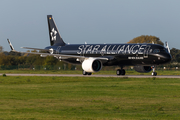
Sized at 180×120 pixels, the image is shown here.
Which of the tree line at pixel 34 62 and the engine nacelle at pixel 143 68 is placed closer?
the engine nacelle at pixel 143 68

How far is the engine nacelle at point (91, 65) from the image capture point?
45188 mm

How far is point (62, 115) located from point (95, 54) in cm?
3602

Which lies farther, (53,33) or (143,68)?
(53,33)

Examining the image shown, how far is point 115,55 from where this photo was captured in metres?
47.2

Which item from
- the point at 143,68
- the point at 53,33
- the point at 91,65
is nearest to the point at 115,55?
the point at 91,65

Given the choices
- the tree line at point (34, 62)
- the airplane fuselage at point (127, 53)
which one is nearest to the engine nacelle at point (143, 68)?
the airplane fuselage at point (127, 53)

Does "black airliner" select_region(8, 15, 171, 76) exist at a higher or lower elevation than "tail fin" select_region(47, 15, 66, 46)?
lower

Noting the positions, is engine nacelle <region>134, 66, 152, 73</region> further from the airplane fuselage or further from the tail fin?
the tail fin

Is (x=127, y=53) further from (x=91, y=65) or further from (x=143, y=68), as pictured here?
(x=143, y=68)

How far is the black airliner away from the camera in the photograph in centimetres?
4434

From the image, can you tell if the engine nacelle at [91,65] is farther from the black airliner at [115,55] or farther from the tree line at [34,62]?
the tree line at [34,62]

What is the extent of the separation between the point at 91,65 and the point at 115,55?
4166 mm

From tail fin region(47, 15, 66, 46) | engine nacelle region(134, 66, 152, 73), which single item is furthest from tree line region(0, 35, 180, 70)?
engine nacelle region(134, 66, 152, 73)

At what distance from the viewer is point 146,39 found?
11394 cm
